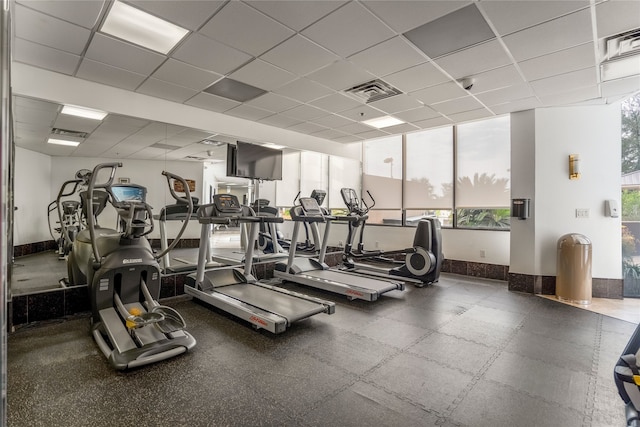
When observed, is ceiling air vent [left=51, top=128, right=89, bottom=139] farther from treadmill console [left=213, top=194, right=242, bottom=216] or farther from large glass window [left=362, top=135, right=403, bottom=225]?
large glass window [left=362, top=135, right=403, bottom=225]

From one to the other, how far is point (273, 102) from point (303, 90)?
706 millimetres

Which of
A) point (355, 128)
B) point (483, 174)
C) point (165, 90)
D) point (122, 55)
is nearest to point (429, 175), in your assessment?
point (483, 174)

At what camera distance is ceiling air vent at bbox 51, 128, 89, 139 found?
13.0 ft

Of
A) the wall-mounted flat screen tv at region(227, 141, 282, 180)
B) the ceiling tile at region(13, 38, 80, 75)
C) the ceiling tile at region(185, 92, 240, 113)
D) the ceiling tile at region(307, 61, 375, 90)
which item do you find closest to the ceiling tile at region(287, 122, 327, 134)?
the wall-mounted flat screen tv at region(227, 141, 282, 180)

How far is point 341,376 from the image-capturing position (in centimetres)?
243

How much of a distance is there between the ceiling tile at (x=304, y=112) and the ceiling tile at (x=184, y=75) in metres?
1.58

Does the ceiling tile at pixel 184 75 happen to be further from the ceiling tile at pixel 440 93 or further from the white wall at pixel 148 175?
the ceiling tile at pixel 440 93

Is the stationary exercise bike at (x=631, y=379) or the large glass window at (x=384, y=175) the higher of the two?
the large glass window at (x=384, y=175)

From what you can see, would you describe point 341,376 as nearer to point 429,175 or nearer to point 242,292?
point 242,292

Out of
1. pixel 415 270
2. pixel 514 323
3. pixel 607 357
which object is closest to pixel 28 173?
pixel 415 270

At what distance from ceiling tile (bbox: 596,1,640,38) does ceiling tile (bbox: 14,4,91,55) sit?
4.79 meters

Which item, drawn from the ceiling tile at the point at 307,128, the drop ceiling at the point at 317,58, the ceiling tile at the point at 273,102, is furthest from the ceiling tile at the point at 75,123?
the ceiling tile at the point at 307,128

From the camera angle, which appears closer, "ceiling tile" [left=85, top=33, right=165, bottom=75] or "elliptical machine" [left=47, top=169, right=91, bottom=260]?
"ceiling tile" [left=85, top=33, right=165, bottom=75]

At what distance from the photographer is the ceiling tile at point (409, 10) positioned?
8.78ft
